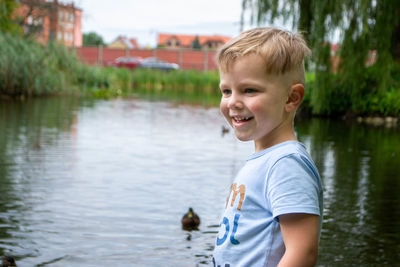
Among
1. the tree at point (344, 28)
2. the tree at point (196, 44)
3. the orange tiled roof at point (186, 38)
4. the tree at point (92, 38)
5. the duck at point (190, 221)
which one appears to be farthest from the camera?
the tree at point (92, 38)

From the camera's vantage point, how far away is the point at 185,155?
11430 millimetres

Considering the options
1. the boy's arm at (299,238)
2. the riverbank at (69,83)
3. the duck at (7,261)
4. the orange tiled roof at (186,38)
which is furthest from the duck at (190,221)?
the orange tiled roof at (186,38)

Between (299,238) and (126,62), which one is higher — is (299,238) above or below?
below

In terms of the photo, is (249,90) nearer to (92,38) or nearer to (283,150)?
(283,150)

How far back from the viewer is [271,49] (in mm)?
1911

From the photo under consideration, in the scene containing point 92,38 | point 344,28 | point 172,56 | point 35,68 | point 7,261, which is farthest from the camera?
point 92,38

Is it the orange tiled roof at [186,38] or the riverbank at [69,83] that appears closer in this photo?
the riverbank at [69,83]

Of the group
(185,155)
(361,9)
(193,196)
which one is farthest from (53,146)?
(361,9)

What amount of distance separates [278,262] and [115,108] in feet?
67.3

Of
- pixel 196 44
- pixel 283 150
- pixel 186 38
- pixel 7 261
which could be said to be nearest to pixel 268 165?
pixel 283 150

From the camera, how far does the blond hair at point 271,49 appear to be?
1916mm

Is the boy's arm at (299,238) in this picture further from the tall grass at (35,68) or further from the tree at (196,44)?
the tree at (196,44)

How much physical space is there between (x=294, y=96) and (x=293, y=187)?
338mm

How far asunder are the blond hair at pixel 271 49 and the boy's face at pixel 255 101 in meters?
0.02
